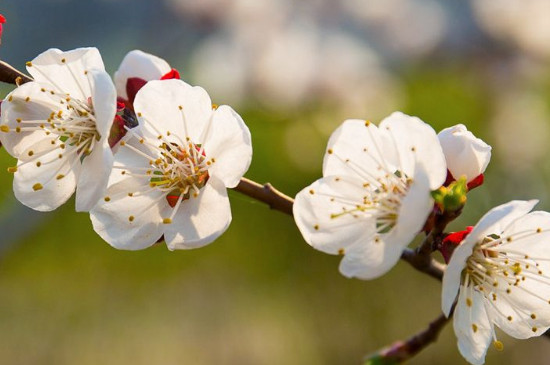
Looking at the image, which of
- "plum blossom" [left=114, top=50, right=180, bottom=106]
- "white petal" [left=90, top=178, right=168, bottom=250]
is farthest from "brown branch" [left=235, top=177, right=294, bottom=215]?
"plum blossom" [left=114, top=50, right=180, bottom=106]

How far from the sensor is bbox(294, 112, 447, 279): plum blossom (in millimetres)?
663

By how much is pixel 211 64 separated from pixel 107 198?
3.08 m

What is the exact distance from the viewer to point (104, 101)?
2.36 feet

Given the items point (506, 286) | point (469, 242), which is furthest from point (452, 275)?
point (506, 286)

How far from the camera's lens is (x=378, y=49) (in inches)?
175

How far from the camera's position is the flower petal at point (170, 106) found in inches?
31.0

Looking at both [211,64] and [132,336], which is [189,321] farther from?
[211,64]

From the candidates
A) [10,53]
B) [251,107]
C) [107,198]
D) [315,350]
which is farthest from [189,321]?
[10,53]

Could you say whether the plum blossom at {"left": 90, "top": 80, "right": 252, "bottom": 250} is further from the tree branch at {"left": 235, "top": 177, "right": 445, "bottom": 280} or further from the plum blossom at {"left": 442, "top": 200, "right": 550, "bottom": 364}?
the plum blossom at {"left": 442, "top": 200, "right": 550, "bottom": 364}

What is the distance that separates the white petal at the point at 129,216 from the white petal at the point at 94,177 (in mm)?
34

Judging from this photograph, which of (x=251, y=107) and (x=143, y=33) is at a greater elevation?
(x=143, y=33)

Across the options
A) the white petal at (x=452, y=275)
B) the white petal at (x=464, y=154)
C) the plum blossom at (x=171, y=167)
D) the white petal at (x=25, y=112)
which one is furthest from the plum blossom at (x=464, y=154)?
the white petal at (x=25, y=112)

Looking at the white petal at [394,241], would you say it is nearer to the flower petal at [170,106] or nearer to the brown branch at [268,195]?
the brown branch at [268,195]

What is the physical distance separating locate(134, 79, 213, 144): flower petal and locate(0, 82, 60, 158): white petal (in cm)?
12
